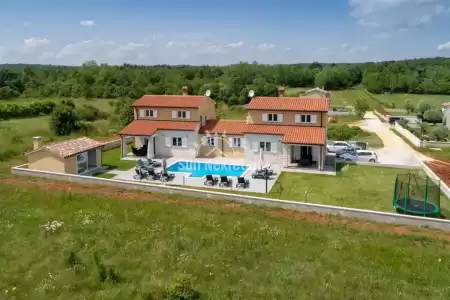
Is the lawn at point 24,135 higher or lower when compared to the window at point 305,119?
lower

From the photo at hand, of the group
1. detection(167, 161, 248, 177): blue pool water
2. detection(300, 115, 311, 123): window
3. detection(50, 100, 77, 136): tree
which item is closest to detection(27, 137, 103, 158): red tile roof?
detection(167, 161, 248, 177): blue pool water

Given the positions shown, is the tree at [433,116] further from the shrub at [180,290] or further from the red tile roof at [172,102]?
the shrub at [180,290]

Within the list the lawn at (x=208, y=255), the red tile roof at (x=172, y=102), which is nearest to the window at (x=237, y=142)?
the red tile roof at (x=172, y=102)

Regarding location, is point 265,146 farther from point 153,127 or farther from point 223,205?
point 223,205

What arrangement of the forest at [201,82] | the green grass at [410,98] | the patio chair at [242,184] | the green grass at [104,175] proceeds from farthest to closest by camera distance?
the green grass at [410,98] → the forest at [201,82] → the green grass at [104,175] → the patio chair at [242,184]

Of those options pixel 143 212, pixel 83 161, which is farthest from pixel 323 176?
pixel 83 161

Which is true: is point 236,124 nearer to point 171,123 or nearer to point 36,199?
point 171,123
